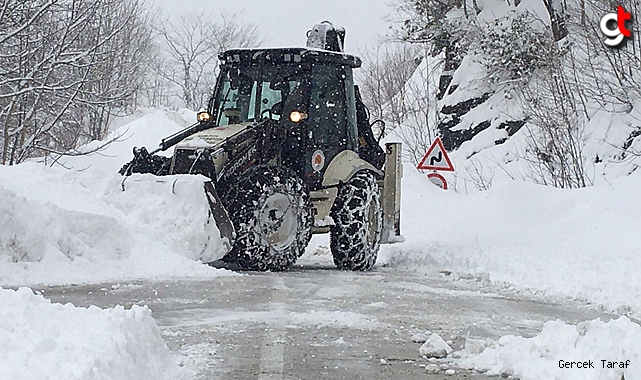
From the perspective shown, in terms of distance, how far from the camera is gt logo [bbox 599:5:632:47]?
17.4 metres

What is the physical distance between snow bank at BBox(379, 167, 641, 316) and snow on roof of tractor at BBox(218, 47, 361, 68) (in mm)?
3123

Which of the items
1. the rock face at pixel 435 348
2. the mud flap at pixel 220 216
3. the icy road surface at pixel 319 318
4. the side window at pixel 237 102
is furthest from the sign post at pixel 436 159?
the rock face at pixel 435 348

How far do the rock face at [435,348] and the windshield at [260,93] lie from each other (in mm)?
5708

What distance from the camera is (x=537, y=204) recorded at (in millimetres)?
15156

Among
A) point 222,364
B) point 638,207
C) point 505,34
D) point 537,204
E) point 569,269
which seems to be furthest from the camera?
point 505,34

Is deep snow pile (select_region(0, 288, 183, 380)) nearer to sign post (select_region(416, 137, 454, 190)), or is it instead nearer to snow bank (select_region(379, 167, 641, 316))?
snow bank (select_region(379, 167, 641, 316))

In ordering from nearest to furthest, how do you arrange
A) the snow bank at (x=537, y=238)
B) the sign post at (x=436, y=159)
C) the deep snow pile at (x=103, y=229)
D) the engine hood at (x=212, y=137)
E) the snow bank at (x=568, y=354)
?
the snow bank at (x=568, y=354), the deep snow pile at (x=103, y=229), the snow bank at (x=537, y=238), the engine hood at (x=212, y=137), the sign post at (x=436, y=159)

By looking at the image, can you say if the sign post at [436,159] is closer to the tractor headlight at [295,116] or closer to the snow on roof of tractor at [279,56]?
the snow on roof of tractor at [279,56]

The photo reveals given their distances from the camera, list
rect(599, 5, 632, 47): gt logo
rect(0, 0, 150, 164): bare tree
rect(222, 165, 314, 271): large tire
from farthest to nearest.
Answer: rect(599, 5, 632, 47): gt logo < rect(0, 0, 150, 164): bare tree < rect(222, 165, 314, 271): large tire

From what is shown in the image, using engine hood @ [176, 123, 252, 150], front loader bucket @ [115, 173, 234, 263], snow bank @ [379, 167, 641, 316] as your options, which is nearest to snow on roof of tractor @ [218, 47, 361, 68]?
engine hood @ [176, 123, 252, 150]

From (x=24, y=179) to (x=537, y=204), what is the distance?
8501mm

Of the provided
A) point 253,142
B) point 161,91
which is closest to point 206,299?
point 253,142

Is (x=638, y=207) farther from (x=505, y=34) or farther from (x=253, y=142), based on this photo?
(x=505, y=34)

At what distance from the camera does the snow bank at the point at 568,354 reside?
15.7ft
